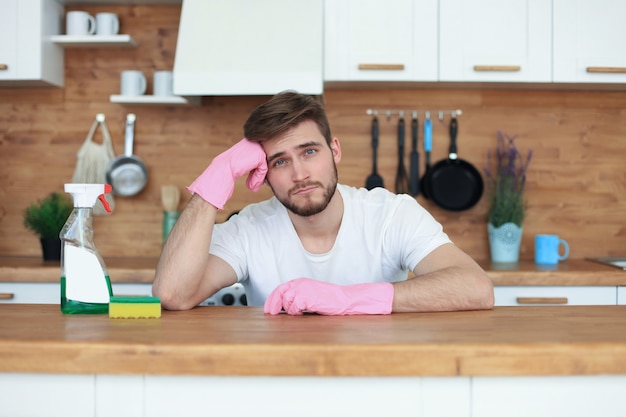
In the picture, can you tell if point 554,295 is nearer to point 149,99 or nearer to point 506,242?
point 506,242

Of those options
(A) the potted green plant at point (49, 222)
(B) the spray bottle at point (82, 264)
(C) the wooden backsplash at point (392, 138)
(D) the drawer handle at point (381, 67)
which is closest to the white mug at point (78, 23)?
(C) the wooden backsplash at point (392, 138)

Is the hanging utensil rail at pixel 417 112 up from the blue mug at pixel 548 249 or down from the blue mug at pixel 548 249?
up

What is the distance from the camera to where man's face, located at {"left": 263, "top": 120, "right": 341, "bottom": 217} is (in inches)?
72.4

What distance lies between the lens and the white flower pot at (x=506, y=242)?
314cm

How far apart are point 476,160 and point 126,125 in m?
1.65

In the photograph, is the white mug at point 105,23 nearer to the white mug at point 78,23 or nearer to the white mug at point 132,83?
the white mug at point 78,23

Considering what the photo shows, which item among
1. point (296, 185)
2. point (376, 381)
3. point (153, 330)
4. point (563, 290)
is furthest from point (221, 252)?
point (563, 290)

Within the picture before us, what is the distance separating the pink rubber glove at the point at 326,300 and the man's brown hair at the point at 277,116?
0.47 meters

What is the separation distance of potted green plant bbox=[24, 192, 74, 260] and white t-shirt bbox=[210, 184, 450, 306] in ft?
4.46

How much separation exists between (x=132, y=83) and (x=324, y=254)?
162 centimetres

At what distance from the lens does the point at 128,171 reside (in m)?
3.31

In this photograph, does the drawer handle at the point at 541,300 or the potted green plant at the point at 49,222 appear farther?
the potted green plant at the point at 49,222

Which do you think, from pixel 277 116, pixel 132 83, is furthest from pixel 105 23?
pixel 277 116

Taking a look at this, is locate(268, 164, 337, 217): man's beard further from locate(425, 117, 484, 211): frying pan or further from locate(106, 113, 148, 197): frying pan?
locate(106, 113, 148, 197): frying pan
